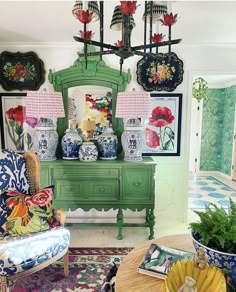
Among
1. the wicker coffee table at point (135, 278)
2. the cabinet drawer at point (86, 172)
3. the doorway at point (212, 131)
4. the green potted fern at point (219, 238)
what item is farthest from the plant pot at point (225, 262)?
the doorway at point (212, 131)

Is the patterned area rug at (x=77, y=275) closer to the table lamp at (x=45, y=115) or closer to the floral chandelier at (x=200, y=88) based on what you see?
the table lamp at (x=45, y=115)

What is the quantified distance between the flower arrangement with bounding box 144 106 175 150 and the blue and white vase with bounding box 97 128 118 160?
19.7 inches

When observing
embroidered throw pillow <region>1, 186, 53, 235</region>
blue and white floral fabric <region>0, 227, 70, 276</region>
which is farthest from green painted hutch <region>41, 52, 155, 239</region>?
blue and white floral fabric <region>0, 227, 70, 276</region>

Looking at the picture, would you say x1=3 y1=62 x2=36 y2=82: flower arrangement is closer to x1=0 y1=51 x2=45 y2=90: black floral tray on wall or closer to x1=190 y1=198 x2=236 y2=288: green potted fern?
→ x1=0 y1=51 x2=45 y2=90: black floral tray on wall

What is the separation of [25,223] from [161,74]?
2.28 meters

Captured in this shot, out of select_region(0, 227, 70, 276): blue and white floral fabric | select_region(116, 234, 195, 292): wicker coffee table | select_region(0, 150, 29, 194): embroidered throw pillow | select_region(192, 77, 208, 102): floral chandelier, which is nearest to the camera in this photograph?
select_region(116, 234, 195, 292): wicker coffee table

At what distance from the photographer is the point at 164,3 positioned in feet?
4.30

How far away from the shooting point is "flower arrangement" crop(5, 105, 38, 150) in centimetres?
304

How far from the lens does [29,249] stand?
1.65 m

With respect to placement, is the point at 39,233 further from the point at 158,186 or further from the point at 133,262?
the point at 158,186

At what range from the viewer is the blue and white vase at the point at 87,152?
9.00ft

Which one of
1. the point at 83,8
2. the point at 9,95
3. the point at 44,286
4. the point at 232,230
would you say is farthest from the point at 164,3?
the point at 9,95

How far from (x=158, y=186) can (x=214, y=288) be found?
2.29 meters

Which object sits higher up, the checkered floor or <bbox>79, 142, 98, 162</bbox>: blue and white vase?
<bbox>79, 142, 98, 162</bbox>: blue and white vase
